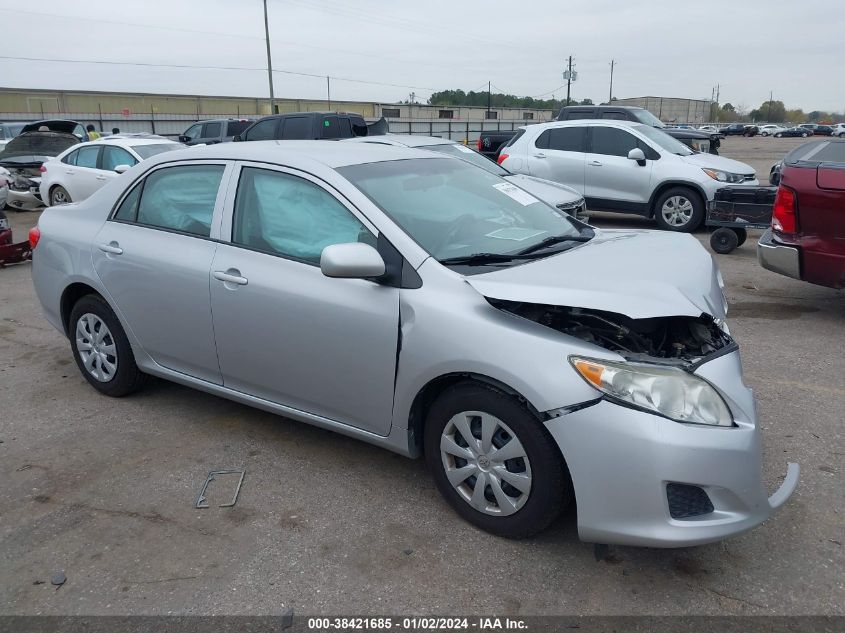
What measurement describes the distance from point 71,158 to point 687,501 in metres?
12.9

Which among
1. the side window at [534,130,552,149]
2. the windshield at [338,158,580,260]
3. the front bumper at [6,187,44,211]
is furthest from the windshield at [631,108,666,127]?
the front bumper at [6,187,44,211]

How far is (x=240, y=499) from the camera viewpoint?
11.4ft

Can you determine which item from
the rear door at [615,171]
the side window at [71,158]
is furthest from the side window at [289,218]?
the side window at [71,158]

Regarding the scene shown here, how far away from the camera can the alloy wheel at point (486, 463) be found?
290 centimetres

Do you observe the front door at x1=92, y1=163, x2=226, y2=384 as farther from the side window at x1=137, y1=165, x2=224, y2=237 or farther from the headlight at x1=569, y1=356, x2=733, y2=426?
the headlight at x1=569, y1=356, x2=733, y2=426

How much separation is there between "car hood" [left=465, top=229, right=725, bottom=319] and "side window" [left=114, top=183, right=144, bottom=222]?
2.43 m

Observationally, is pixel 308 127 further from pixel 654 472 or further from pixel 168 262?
pixel 654 472

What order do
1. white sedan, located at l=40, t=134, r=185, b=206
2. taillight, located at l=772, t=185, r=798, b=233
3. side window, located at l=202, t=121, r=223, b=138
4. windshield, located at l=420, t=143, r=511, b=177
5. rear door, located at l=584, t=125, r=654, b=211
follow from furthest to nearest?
side window, located at l=202, t=121, r=223, b=138, white sedan, located at l=40, t=134, r=185, b=206, rear door, located at l=584, t=125, r=654, b=211, windshield, located at l=420, t=143, r=511, b=177, taillight, located at l=772, t=185, r=798, b=233

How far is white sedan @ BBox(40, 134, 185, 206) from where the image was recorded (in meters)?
12.1

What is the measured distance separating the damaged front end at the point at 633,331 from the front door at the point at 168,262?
1.81 metres

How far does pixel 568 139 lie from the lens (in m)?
11.7

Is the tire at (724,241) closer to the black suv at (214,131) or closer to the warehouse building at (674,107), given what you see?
the black suv at (214,131)

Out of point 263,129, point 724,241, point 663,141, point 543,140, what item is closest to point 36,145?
point 263,129

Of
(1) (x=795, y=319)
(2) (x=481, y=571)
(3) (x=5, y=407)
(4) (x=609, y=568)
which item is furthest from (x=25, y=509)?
(1) (x=795, y=319)
